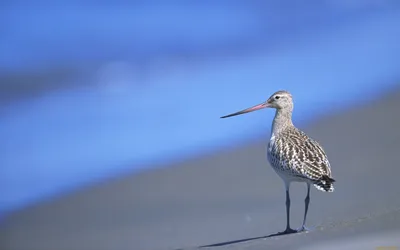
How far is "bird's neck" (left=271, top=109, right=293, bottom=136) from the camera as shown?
31.1ft

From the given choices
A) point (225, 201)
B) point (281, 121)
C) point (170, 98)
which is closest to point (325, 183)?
point (281, 121)

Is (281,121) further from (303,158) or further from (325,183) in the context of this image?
(325,183)

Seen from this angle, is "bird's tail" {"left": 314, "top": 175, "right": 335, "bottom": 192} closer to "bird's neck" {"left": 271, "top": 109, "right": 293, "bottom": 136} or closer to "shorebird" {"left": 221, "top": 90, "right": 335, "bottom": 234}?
"shorebird" {"left": 221, "top": 90, "right": 335, "bottom": 234}

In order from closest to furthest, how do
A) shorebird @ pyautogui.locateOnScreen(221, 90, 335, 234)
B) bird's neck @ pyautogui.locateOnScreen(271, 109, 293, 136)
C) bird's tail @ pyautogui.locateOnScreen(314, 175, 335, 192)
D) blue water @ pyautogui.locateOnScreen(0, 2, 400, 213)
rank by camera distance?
1. bird's tail @ pyautogui.locateOnScreen(314, 175, 335, 192)
2. shorebird @ pyautogui.locateOnScreen(221, 90, 335, 234)
3. bird's neck @ pyautogui.locateOnScreen(271, 109, 293, 136)
4. blue water @ pyautogui.locateOnScreen(0, 2, 400, 213)

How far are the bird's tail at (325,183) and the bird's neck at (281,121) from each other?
4.72 feet

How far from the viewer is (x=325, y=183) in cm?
796

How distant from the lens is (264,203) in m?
10.0

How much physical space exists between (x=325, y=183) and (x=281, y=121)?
1732 millimetres

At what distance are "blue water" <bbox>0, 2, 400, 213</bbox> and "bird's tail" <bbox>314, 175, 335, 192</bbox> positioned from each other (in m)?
4.08

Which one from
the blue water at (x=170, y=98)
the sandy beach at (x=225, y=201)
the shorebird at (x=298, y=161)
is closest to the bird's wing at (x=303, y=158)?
the shorebird at (x=298, y=161)

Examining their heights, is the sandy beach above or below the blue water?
below

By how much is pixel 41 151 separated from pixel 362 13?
812cm

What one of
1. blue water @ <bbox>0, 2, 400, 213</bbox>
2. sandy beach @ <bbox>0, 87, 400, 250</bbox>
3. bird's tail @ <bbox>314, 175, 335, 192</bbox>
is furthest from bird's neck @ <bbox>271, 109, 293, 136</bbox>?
blue water @ <bbox>0, 2, 400, 213</bbox>

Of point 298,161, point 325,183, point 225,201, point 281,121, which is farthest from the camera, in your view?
point 225,201
